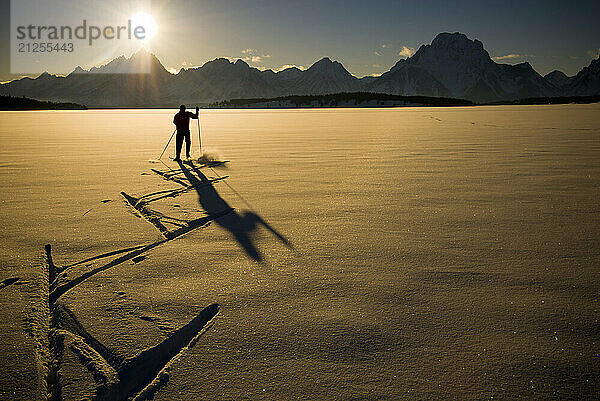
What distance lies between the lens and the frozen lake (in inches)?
70.8

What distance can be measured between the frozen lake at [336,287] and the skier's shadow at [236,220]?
29mm

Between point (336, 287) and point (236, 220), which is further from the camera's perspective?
point (236, 220)

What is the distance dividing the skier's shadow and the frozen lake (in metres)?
0.03

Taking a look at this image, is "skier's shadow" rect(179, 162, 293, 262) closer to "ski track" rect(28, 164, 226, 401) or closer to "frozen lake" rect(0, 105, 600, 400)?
"frozen lake" rect(0, 105, 600, 400)

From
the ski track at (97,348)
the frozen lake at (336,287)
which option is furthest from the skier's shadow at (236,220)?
the ski track at (97,348)

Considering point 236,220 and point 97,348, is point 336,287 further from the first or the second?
point 236,220

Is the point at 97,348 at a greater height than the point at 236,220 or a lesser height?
lesser

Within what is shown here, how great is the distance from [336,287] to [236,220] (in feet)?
6.69

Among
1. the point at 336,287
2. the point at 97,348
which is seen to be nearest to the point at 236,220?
the point at 336,287

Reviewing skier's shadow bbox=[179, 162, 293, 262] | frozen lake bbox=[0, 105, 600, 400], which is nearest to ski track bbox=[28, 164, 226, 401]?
frozen lake bbox=[0, 105, 600, 400]

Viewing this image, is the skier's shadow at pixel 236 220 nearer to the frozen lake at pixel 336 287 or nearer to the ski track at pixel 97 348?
the frozen lake at pixel 336 287

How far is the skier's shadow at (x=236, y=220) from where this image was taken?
3.62 meters

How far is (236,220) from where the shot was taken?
4.42 metres

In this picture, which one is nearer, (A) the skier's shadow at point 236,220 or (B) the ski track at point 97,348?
(B) the ski track at point 97,348
